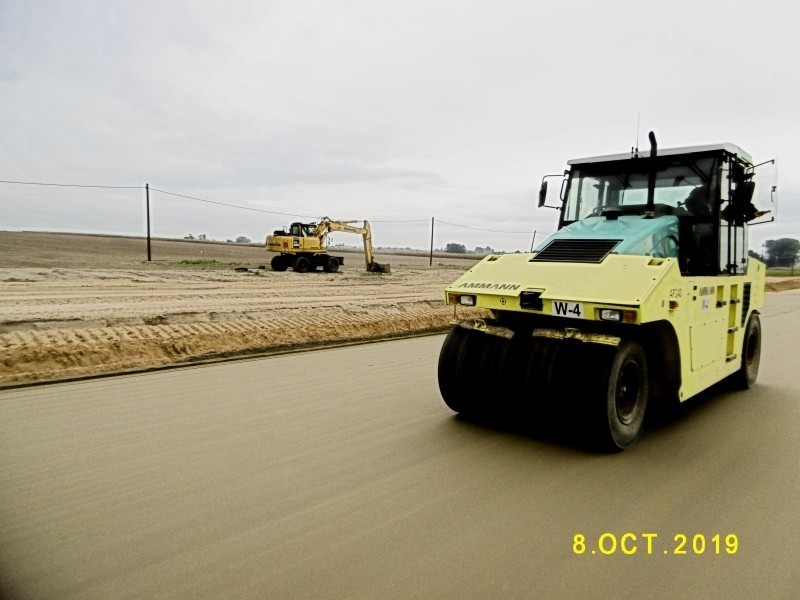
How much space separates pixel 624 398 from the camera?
486 centimetres

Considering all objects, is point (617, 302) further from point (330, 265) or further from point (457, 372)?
point (330, 265)

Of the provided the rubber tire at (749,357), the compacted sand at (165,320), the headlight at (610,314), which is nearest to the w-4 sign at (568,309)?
the headlight at (610,314)

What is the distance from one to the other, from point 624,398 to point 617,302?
108 cm

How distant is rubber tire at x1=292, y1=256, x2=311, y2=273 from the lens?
28.2 metres

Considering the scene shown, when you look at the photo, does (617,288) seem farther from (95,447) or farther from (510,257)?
(95,447)

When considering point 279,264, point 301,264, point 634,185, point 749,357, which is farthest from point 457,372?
point 279,264

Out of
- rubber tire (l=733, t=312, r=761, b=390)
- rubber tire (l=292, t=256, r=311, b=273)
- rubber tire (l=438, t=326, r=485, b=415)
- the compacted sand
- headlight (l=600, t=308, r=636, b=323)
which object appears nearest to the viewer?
headlight (l=600, t=308, r=636, b=323)

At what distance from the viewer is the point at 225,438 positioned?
483 cm

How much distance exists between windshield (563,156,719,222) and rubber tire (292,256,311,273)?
22.5 m

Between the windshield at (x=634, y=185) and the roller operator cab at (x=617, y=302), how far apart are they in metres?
0.01

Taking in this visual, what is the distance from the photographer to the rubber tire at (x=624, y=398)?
4449mm

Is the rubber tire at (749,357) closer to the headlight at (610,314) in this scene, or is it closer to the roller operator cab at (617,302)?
the roller operator cab at (617,302)

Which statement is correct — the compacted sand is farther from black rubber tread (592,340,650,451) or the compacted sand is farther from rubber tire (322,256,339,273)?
rubber tire (322,256,339,273)

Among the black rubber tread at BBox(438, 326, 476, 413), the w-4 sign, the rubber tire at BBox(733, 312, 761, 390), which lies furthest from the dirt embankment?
the rubber tire at BBox(733, 312, 761, 390)
